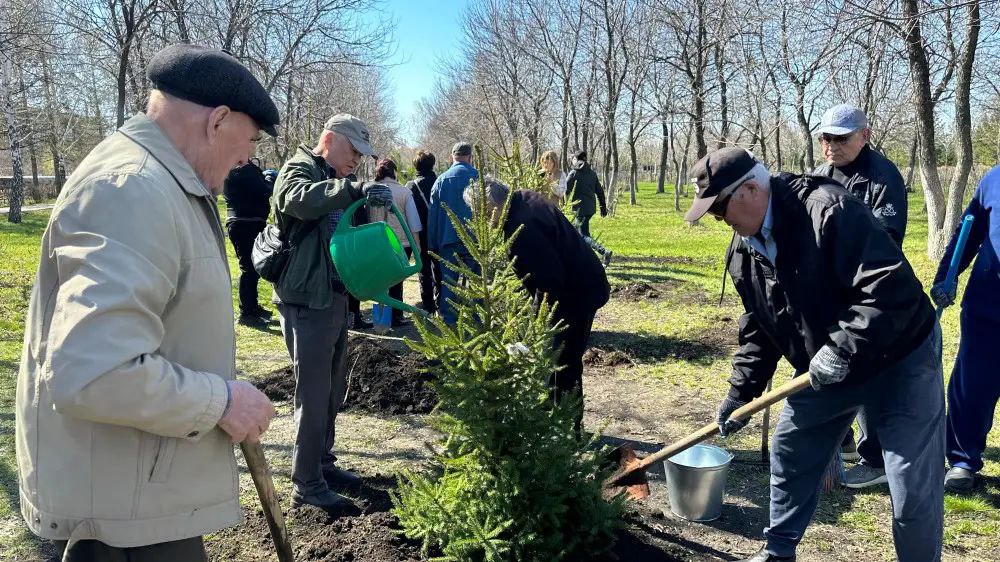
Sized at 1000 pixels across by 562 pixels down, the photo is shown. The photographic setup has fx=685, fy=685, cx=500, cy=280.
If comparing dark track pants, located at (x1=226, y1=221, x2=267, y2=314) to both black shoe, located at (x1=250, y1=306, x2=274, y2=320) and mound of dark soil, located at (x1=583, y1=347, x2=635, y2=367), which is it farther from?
mound of dark soil, located at (x1=583, y1=347, x2=635, y2=367)

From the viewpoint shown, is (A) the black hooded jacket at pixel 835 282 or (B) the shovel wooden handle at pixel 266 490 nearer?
(B) the shovel wooden handle at pixel 266 490

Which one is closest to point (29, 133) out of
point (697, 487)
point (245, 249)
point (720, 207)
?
point (245, 249)

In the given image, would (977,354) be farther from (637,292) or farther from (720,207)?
(637,292)

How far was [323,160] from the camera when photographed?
348 centimetres

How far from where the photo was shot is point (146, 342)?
4.66ft

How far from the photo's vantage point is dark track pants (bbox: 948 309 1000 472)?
3799mm

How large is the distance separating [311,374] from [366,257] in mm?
733

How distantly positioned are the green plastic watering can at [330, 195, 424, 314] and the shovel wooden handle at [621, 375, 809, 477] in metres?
1.43

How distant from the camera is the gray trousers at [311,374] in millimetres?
3418

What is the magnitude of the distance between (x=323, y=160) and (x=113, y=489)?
2.24m

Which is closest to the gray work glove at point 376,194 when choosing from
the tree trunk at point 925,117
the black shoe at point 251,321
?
the black shoe at point 251,321

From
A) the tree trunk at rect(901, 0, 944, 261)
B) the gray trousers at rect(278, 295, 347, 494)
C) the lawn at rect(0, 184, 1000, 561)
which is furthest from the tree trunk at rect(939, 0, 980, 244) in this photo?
the gray trousers at rect(278, 295, 347, 494)

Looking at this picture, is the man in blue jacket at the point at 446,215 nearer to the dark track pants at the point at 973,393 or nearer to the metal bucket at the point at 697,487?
the metal bucket at the point at 697,487

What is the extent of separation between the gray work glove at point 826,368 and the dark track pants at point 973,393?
1.84 meters
